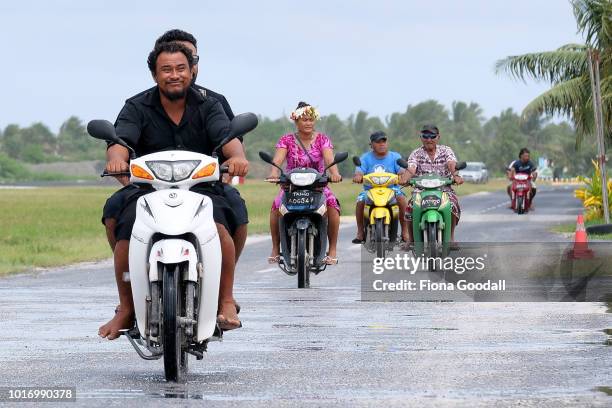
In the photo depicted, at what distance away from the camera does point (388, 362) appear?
10305 mm

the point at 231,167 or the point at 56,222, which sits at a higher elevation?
the point at 231,167

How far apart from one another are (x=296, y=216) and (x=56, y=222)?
90.4ft

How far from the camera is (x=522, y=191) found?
49.2 metres

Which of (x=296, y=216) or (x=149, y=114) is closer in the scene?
(x=149, y=114)

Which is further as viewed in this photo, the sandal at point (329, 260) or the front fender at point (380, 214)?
the front fender at point (380, 214)

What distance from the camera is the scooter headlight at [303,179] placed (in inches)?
699

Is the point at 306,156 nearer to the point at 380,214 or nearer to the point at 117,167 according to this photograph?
the point at 380,214

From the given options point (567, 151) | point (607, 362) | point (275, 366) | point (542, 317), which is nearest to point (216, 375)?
point (275, 366)

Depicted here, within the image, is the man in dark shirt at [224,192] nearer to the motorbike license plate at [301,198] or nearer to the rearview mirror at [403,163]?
the motorbike license plate at [301,198]

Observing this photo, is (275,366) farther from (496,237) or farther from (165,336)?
(496,237)

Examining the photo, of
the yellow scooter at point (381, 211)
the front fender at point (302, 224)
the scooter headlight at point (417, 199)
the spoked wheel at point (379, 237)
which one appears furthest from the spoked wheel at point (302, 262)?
the yellow scooter at point (381, 211)

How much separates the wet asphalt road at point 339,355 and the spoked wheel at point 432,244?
138 inches

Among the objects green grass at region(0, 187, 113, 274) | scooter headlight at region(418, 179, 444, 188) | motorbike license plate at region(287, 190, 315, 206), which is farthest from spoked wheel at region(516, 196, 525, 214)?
motorbike license plate at region(287, 190, 315, 206)

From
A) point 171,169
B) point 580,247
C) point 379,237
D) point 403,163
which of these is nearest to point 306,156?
point 403,163
